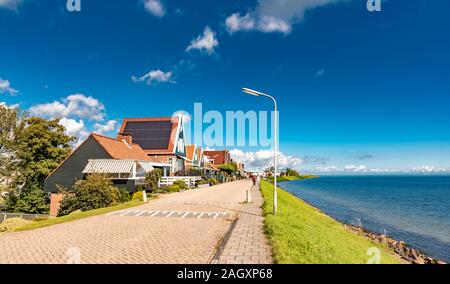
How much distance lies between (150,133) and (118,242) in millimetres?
39957

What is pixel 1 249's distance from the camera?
30.2 ft

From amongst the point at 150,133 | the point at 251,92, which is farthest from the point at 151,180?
the point at 251,92

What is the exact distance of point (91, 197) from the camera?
22734mm

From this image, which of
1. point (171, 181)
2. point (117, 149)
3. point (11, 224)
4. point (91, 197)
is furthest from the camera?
point (171, 181)

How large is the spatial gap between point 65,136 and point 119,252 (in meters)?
28.4

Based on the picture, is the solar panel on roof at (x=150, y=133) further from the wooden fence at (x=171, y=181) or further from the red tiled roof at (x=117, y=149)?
the red tiled roof at (x=117, y=149)

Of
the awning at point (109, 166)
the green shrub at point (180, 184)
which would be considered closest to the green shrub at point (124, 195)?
the awning at point (109, 166)

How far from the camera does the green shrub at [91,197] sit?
74.3 ft

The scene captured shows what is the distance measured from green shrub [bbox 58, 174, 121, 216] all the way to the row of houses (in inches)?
155

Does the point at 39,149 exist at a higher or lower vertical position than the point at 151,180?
higher

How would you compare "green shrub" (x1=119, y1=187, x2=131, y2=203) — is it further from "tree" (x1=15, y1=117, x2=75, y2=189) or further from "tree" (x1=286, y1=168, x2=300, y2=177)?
"tree" (x1=286, y1=168, x2=300, y2=177)

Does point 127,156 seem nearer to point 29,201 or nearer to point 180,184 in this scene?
point 180,184

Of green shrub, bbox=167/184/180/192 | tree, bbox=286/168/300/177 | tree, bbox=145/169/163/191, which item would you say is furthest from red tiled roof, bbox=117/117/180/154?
tree, bbox=286/168/300/177
